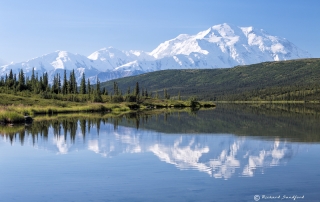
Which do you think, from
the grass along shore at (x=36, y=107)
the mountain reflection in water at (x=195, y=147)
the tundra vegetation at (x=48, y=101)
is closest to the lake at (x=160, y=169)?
the mountain reflection in water at (x=195, y=147)

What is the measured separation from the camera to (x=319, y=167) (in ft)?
86.8

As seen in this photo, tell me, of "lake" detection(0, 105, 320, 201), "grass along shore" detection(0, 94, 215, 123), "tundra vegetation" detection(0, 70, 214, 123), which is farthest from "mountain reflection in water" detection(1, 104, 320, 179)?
"tundra vegetation" detection(0, 70, 214, 123)

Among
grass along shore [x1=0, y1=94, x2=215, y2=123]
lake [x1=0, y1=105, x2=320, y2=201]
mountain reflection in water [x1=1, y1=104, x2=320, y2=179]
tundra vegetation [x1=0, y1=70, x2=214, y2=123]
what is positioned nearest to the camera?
lake [x1=0, y1=105, x2=320, y2=201]

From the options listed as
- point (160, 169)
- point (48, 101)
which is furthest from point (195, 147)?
point (48, 101)

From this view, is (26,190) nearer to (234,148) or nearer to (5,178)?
(5,178)

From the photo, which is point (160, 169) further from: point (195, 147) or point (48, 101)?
point (48, 101)

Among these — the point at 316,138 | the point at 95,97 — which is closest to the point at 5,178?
the point at 316,138

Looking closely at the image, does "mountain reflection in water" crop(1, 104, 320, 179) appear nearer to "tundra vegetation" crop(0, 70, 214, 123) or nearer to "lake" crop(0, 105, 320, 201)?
"lake" crop(0, 105, 320, 201)

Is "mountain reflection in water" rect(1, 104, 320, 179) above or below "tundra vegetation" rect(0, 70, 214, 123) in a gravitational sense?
below

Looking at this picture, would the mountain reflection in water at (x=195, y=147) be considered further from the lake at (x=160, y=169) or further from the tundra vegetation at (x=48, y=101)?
the tundra vegetation at (x=48, y=101)

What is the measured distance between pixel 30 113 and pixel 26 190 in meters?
63.7

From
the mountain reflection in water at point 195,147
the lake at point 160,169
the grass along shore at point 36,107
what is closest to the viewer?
the lake at point 160,169

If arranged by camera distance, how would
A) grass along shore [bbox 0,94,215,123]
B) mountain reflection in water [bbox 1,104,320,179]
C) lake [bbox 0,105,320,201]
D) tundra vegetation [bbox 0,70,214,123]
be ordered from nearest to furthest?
lake [bbox 0,105,320,201] < mountain reflection in water [bbox 1,104,320,179] < grass along shore [bbox 0,94,215,123] < tundra vegetation [bbox 0,70,214,123]

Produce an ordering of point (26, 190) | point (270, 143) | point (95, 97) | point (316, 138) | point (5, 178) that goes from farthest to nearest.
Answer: point (95, 97), point (316, 138), point (270, 143), point (5, 178), point (26, 190)
